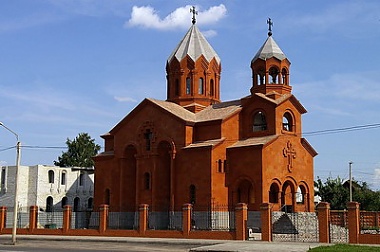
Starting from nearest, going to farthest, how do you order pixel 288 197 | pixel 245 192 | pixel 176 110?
pixel 245 192
pixel 288 197
pixel 176 110

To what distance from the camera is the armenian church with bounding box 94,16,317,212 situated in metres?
31.6

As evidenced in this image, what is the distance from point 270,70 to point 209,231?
12.4m

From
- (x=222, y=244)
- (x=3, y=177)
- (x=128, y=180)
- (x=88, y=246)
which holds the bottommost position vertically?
(x=88, y=246)

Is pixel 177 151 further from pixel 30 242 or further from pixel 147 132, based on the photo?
pixel 30 242

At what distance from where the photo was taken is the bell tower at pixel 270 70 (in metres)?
34.1

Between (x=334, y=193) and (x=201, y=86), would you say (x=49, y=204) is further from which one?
(x=334, y=193)

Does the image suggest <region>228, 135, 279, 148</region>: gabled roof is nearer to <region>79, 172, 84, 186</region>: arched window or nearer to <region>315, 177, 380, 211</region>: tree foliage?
<region>315, 177, 380, 211</region>: tree foliage

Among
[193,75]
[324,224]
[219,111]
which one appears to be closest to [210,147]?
[219,111]

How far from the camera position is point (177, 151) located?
33625 millimetres

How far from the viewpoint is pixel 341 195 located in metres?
46.6

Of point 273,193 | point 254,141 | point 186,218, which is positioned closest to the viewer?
point 186,218

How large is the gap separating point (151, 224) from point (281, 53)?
1344cm

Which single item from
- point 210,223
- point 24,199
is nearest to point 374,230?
point 210,223

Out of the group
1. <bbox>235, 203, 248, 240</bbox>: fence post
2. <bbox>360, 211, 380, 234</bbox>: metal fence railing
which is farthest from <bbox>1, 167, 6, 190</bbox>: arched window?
<bbox>360, 211, 380, 234</bbox>: metal fence railing
